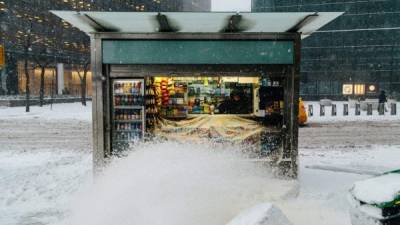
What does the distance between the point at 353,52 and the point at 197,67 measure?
147 ft

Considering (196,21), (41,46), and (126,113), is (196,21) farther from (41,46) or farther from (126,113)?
(41,46)

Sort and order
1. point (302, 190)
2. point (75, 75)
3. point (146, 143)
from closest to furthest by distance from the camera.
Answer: point (302, 190) < point (146, 143) < point (75, 75)

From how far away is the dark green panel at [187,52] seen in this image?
8.84 metres

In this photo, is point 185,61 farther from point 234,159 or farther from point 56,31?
point 56,31

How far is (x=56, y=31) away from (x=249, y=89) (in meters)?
55.1

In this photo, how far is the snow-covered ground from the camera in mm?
6941

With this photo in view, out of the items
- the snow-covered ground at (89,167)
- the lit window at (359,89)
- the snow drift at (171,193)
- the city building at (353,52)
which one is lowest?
the snow-covered ground at (89,167)

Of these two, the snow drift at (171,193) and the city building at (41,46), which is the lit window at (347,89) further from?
the snow drift at (171,193)

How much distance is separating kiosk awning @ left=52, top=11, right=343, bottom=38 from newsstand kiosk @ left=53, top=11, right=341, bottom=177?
0.7 inches

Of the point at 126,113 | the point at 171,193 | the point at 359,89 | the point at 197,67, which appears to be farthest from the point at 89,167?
the point at 359,89

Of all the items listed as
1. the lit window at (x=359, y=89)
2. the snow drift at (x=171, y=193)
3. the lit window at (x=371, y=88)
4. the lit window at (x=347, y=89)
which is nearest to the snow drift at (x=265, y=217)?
the snow drift at (x=171, y=193)

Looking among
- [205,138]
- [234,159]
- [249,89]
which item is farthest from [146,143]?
[249,89]

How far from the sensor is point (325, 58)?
5022 centimetres

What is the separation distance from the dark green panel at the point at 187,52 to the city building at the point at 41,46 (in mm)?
40587
